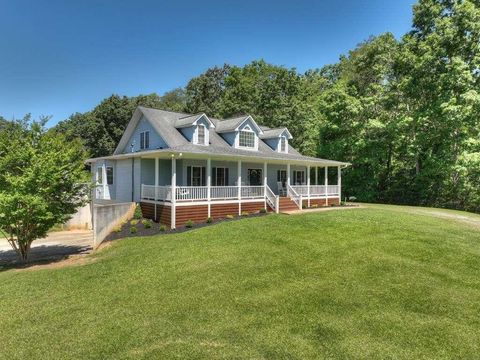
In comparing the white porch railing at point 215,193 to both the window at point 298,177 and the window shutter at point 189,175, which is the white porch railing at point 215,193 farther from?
the window at point 298,177

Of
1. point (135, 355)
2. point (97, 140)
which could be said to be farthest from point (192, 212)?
point (97, 140)

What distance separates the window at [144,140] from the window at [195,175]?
3.81m

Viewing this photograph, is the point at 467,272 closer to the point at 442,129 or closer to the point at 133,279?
the point at 133,279

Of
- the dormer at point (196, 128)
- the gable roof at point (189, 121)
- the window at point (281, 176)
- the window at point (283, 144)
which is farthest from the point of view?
the window at point (283, 144)

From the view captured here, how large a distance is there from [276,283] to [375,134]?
27.1 m

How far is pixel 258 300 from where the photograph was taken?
7.68m

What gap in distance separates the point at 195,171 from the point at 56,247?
8.77 metres

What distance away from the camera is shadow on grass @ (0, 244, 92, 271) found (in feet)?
43.4

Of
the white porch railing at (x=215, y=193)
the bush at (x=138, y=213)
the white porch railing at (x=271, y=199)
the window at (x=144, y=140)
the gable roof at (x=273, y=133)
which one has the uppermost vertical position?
the gable roof at (x=273, y=133)

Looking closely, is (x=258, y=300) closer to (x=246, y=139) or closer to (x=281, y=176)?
(x=246, y=139)

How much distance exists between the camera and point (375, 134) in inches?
1249

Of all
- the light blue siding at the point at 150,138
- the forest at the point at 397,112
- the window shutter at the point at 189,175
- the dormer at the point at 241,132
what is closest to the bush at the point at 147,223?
the window shutter at the point at 189,175

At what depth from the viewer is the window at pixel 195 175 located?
20519 mm

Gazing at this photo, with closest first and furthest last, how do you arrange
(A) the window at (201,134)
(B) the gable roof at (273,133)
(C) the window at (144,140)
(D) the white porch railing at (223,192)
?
(D) the white porch railing at (223,192), (A) the window at (201,134), (C) the window at (144,140), (B) the gable roof at (273,133)
